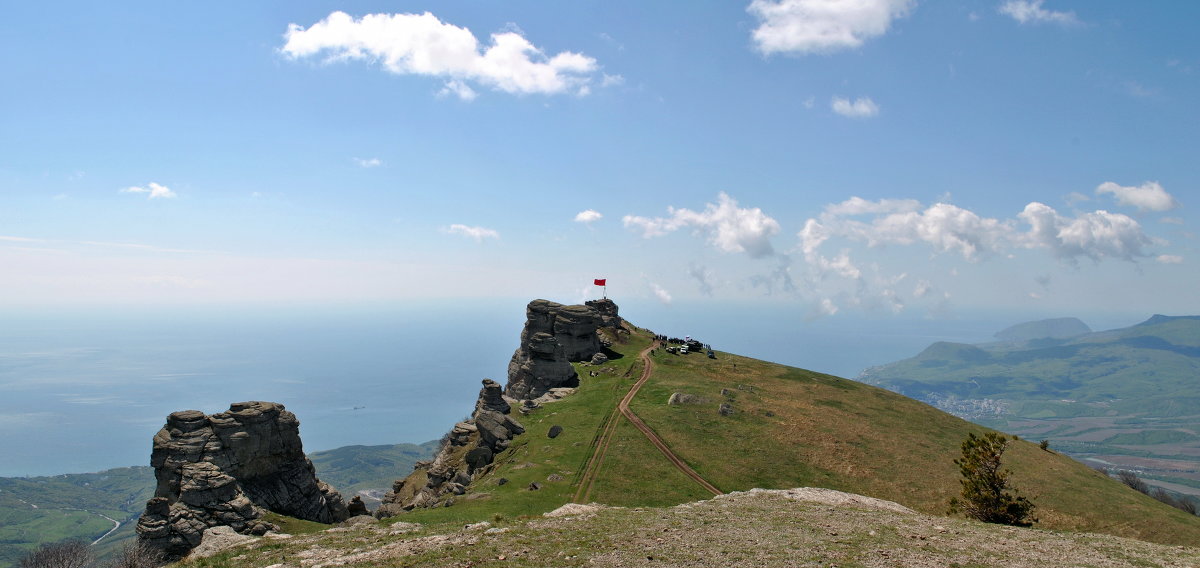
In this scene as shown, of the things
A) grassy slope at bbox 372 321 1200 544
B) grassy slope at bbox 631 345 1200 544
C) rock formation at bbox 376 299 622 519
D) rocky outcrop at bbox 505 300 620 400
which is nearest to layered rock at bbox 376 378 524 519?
rock formation at bbox 376 299 622 519

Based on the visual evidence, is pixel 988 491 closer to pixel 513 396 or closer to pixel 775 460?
pixel 775 460

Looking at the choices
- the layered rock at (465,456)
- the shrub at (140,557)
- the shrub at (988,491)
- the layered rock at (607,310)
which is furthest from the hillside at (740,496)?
the layered rock at (607,310)

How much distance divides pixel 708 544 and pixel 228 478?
36.4m

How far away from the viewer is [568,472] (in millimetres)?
51594

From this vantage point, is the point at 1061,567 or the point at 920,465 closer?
the point at 1061,567

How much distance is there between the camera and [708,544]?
27859mm

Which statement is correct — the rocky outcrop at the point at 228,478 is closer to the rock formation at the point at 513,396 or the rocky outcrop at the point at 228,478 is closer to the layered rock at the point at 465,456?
the rock formation at the point at 513,396

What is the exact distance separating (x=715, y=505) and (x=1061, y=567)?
19.6 metres

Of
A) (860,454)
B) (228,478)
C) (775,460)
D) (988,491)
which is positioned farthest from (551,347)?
(988,491)

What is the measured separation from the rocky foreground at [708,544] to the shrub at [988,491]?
678cm

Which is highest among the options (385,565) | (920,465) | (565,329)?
(565,329)

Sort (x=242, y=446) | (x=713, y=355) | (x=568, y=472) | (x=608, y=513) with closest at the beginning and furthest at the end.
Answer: (x=608, y=513) → (x=242, y=446) → (x=568, y=472) → (x=713, y=355)

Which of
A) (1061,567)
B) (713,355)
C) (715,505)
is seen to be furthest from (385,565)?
(713,355)

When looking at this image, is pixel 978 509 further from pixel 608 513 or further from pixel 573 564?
pixel 573 564
